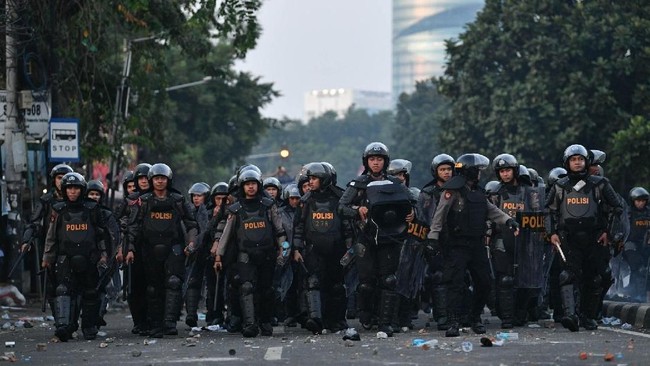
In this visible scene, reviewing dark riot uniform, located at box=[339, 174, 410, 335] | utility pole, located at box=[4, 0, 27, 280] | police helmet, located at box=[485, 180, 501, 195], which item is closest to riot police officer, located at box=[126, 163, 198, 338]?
dark riot uniform, located at box=[339, 174, 410, 335]

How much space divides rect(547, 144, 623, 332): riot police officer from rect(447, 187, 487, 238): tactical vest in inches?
33.0

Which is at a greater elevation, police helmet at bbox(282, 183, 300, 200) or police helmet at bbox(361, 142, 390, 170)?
police helmet at bbox(361, 142, 390, 170)

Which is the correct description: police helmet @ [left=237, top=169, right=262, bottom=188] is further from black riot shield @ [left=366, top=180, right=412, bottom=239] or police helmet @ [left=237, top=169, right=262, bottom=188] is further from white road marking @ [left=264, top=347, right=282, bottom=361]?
white road marking @ [left=264, top=347, right=282, bottom=361]

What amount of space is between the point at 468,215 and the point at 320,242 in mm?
1755

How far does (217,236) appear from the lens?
58.6 ft

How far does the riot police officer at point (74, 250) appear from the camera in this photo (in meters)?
17.4

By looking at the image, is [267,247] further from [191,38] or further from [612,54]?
[612,54]

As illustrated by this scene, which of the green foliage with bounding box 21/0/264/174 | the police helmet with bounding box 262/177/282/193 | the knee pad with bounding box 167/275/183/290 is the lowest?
the knee pad with bounding box 167/275/183/290

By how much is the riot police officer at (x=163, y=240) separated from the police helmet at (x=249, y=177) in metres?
0.69

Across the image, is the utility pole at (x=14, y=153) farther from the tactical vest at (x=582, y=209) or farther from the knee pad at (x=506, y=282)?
the tactical vest at (x=582, y=209)

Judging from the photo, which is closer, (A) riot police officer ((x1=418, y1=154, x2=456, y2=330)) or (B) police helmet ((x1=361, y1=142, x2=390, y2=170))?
(B) police helmet ((x1=361, y1=142, x2=390, y2=170))

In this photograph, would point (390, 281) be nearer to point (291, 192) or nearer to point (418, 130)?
point (291, 192)

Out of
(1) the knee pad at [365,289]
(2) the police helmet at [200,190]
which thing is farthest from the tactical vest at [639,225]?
(1) the knee pad at [365,289]

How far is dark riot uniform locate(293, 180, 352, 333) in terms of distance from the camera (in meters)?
17.8
